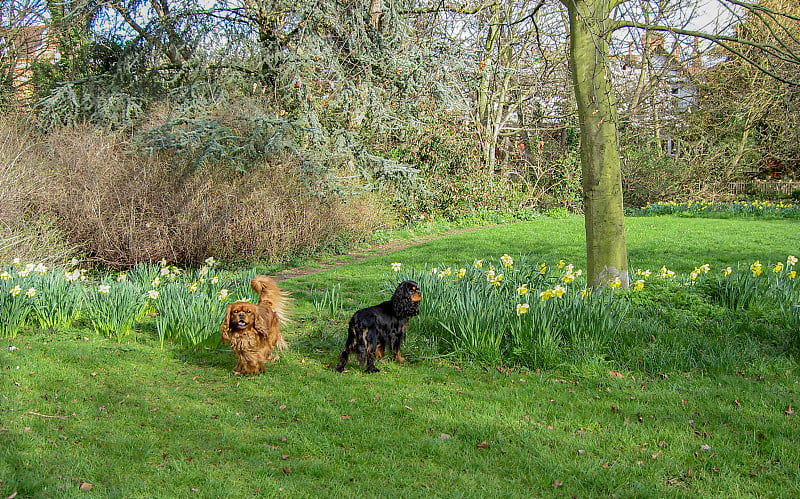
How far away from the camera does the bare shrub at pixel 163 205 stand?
9219 mm

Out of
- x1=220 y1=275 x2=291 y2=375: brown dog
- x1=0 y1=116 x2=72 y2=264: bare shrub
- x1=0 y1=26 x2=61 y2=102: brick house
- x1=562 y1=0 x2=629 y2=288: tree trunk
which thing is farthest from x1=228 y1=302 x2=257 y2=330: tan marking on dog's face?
x1=0 y1=26 x2=61 y2=102: brick house

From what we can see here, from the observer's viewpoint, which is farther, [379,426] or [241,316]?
[241,316]

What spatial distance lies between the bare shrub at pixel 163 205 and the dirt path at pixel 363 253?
0.75 metres

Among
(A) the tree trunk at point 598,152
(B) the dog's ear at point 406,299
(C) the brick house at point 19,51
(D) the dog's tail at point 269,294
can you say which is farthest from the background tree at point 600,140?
(C) the brick house at point 19,51

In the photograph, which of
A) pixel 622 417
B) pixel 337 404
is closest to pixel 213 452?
pixel 337 404

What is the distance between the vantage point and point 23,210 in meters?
8.50

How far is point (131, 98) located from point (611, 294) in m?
10.3

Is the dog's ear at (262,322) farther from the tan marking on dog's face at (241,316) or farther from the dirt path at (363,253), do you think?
the dirt path at (363,253)

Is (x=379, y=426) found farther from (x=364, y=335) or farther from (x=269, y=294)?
(x=269, y=294)

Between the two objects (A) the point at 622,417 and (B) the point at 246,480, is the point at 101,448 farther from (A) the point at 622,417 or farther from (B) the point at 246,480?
(A) the point at 622,417

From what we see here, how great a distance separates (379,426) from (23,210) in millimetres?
7375

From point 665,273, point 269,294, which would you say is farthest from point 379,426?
point 665,273

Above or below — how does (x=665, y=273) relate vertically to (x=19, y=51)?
below

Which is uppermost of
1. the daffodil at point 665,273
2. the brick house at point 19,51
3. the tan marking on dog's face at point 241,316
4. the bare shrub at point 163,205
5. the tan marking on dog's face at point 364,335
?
the brick house at point 19,51
